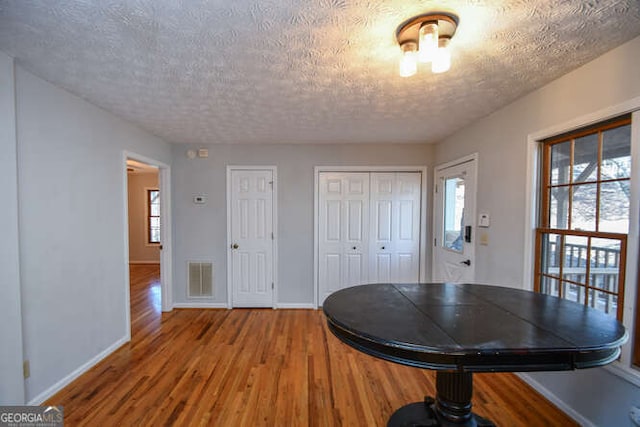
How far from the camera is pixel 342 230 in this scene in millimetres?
3570

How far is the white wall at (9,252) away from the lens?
58.9 inches

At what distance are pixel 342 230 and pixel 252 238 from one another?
4.25ft

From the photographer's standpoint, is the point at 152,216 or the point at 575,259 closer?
the point at 575,259

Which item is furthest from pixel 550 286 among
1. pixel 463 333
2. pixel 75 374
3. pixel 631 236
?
pixel 75 374

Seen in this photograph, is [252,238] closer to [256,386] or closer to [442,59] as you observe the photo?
[256,386]

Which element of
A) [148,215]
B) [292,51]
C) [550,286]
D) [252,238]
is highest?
[292,51]

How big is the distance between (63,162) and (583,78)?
374cm

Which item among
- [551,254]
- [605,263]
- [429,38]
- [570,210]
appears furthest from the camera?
[551,254]

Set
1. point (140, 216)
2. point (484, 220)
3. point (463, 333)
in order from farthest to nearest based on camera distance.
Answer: point (140, 216) → point (484, 220) → point (463, 333)

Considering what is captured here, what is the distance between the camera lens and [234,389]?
77.4 inches

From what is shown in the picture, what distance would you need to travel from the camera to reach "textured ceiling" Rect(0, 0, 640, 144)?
3.80 ft

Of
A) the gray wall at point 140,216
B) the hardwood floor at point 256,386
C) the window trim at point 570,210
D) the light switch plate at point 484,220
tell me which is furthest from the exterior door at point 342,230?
the gray wall at point 140,216

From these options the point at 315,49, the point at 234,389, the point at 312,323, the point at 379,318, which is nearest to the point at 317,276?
the point at 312,323

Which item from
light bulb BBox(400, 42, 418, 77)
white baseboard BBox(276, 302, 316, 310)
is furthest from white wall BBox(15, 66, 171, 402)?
light bulb BBox(400, 42, 418, 77)
